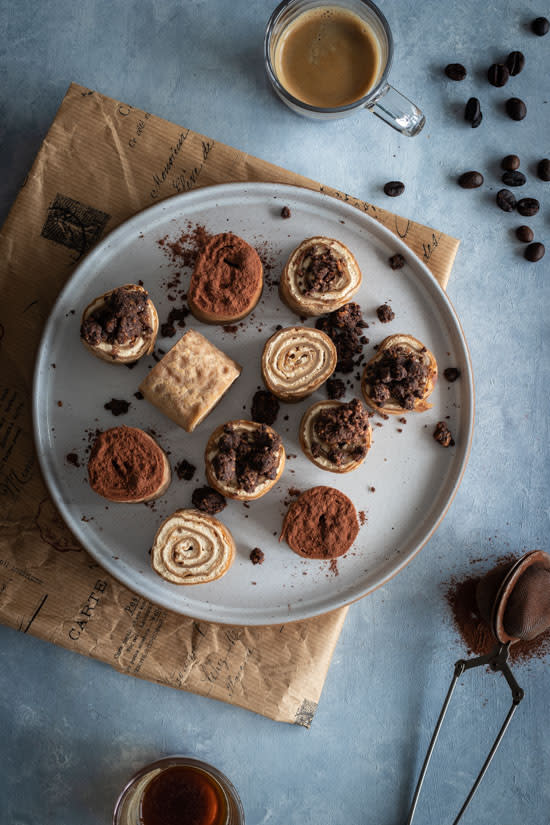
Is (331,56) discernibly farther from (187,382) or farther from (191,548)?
(191,548)

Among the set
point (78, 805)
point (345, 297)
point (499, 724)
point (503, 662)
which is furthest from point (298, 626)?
point (345, 297)

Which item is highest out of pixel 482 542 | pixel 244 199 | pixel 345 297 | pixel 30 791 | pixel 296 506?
pixel 244 199

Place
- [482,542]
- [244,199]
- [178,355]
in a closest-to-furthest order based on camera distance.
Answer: [178,355]
[244,199]
[482,542]

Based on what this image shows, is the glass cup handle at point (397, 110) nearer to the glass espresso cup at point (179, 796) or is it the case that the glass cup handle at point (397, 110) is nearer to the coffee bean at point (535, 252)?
the coffee bean at point (535, 252)

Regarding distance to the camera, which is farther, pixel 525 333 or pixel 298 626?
pixel 525 333

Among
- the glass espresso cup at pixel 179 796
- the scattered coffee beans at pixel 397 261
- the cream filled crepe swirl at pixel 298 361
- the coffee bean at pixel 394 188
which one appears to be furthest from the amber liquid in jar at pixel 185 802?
the coffee bean at pixel 394 188

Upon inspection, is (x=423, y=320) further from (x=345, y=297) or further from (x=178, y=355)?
(x=178, y=355)

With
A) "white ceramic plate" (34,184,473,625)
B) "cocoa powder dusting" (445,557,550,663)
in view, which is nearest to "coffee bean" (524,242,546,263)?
"white ceramic plate" (34,184,473,625)
